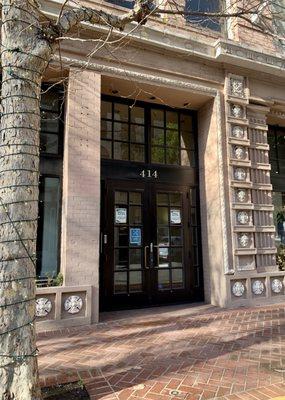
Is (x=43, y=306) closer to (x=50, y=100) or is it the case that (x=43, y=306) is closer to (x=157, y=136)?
(x=50, y=100)

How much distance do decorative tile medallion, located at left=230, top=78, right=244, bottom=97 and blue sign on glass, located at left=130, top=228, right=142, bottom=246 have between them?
3.71 metres

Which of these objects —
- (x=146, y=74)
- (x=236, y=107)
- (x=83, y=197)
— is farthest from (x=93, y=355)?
(x=236, y=107)

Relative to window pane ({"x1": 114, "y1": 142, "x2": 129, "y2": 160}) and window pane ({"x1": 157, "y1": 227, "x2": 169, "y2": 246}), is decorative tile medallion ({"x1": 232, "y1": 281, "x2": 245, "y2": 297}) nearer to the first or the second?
window pane ({"x1": 157, "y1": 227, "x2": 169, "y2": 246})

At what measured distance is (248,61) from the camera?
720cm

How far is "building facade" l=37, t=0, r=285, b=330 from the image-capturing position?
583 centimetres

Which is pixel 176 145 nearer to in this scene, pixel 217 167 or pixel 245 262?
pixel 217 167

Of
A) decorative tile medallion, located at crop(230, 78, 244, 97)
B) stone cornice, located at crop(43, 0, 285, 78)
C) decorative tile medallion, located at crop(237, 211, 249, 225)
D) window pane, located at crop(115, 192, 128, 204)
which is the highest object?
stone cornice, located at crop(43, 0, 285, 78)

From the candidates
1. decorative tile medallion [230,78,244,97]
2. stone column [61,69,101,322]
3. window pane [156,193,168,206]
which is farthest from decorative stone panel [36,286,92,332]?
decorative tile medallion [230,78,244,97]

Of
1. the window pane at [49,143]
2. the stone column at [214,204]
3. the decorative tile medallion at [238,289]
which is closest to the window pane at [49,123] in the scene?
the window pane at [49,143]

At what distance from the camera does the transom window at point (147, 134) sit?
22.7ft

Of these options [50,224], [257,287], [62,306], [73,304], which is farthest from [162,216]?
[62,306]

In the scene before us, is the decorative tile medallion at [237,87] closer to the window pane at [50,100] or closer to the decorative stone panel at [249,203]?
the decorative stone panel at [249,203]

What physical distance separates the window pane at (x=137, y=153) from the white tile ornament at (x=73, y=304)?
122 inches

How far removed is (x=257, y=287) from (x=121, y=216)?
3226 millimetres
